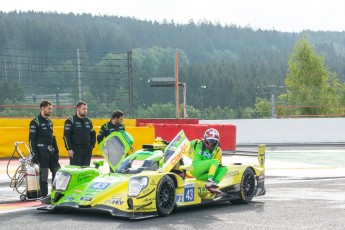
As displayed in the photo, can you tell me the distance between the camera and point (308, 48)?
7019cm

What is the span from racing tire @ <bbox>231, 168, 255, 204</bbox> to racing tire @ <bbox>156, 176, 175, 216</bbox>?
2.10 meters

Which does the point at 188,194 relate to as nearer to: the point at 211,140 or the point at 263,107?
the point at 211,140

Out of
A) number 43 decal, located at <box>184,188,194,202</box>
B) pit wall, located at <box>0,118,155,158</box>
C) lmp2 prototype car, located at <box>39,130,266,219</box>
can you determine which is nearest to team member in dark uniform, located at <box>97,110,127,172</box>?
lmp2 prototype car, located at <box>39,130,266,219</box>

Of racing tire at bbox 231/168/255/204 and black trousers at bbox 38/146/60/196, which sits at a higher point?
black trousers at bbox 38/146/60/196

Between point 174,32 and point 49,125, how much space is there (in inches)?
6472

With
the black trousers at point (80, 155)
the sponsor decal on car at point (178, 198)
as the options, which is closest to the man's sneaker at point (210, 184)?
the sponsor decal on car at point (178, 198)

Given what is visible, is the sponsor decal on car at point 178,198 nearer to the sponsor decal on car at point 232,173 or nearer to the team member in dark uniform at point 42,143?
the sponsor decal on car at point 232,173

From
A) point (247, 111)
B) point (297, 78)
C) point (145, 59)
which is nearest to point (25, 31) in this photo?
point (145, 59)

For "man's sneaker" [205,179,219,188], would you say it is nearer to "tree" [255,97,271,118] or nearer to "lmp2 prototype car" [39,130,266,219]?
"lmp2 prototype car" [39,130,266,219]

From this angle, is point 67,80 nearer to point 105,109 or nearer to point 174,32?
point 105,109

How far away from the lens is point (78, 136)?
1350 cm

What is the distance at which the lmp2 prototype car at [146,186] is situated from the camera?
10609 millimetres

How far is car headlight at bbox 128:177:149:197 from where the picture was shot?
34.6 feet

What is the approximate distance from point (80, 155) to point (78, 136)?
1.11ft
